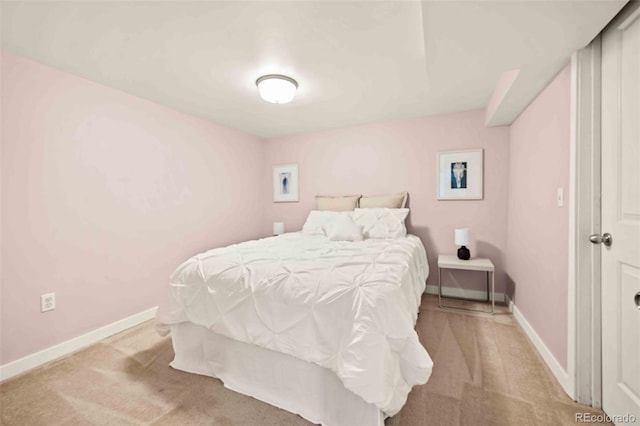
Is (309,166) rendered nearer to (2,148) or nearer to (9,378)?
(2,148)

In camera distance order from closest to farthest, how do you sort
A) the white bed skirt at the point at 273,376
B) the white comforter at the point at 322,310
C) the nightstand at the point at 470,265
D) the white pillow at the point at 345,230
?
the white comforter at the point at 322,310
the white bed skirt at the point at 273,376
the nightstand at the point at 470,265
the white pillow at the point at 345,230

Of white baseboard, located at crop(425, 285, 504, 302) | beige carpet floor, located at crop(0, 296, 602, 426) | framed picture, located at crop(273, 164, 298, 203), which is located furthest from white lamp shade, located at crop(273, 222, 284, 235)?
white baseboard, located at crop(425, 285, 504, 302)

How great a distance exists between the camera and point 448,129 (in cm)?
305

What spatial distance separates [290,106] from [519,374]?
2.96 m

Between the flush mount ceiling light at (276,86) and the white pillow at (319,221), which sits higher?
the flush mount ceiling light at (276,86)

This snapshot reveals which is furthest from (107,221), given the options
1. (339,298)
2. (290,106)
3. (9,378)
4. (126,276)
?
(339,298)

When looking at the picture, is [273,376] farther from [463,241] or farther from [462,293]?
[462,293]

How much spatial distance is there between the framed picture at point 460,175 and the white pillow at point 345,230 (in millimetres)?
1137

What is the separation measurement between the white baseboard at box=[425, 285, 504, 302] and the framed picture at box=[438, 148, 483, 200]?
3.49 feet

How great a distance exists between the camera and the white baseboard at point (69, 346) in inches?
68.1

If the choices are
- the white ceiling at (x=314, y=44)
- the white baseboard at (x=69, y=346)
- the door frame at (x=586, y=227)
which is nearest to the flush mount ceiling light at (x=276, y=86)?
the white ceiling at (x=314, y=44)

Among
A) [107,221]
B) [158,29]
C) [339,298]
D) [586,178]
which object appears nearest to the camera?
[339,298]

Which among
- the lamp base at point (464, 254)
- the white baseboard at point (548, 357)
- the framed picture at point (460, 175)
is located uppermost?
the framed picture at point (460, 175)

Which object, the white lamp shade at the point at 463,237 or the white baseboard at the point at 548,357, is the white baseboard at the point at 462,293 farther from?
the white lamp shade at the point at 463,237
